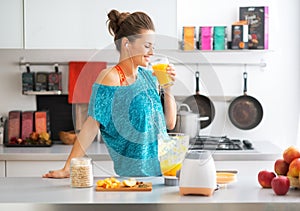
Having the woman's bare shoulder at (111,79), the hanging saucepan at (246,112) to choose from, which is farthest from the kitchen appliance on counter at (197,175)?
the hanging saucepan at (246,112)

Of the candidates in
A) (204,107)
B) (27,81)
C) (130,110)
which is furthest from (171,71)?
(27,81)

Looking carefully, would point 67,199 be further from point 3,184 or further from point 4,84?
point 4,84

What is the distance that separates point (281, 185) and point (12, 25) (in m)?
2.35

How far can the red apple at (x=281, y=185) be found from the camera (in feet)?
7.18

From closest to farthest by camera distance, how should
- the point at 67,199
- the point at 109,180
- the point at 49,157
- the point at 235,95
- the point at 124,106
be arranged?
the point at 67,199 < the point at 109,180 < the point at 124,106 < the point at 49,157 < the point at 235,95

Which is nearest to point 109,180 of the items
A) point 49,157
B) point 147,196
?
point 147,196

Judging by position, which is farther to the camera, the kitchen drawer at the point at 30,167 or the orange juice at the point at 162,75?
the kitchen drawer at the point at 30,167

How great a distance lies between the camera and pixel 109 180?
2.34m

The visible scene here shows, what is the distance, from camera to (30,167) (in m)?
3.79

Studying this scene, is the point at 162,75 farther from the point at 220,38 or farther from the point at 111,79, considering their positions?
the point at 220,38

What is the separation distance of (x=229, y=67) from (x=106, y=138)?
192 cm

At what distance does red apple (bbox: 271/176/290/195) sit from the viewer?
2.19 meters

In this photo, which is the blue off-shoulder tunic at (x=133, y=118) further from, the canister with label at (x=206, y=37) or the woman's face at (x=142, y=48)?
the canister with label at (x=206, y=37)

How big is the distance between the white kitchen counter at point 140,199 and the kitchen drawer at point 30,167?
1.41 m
